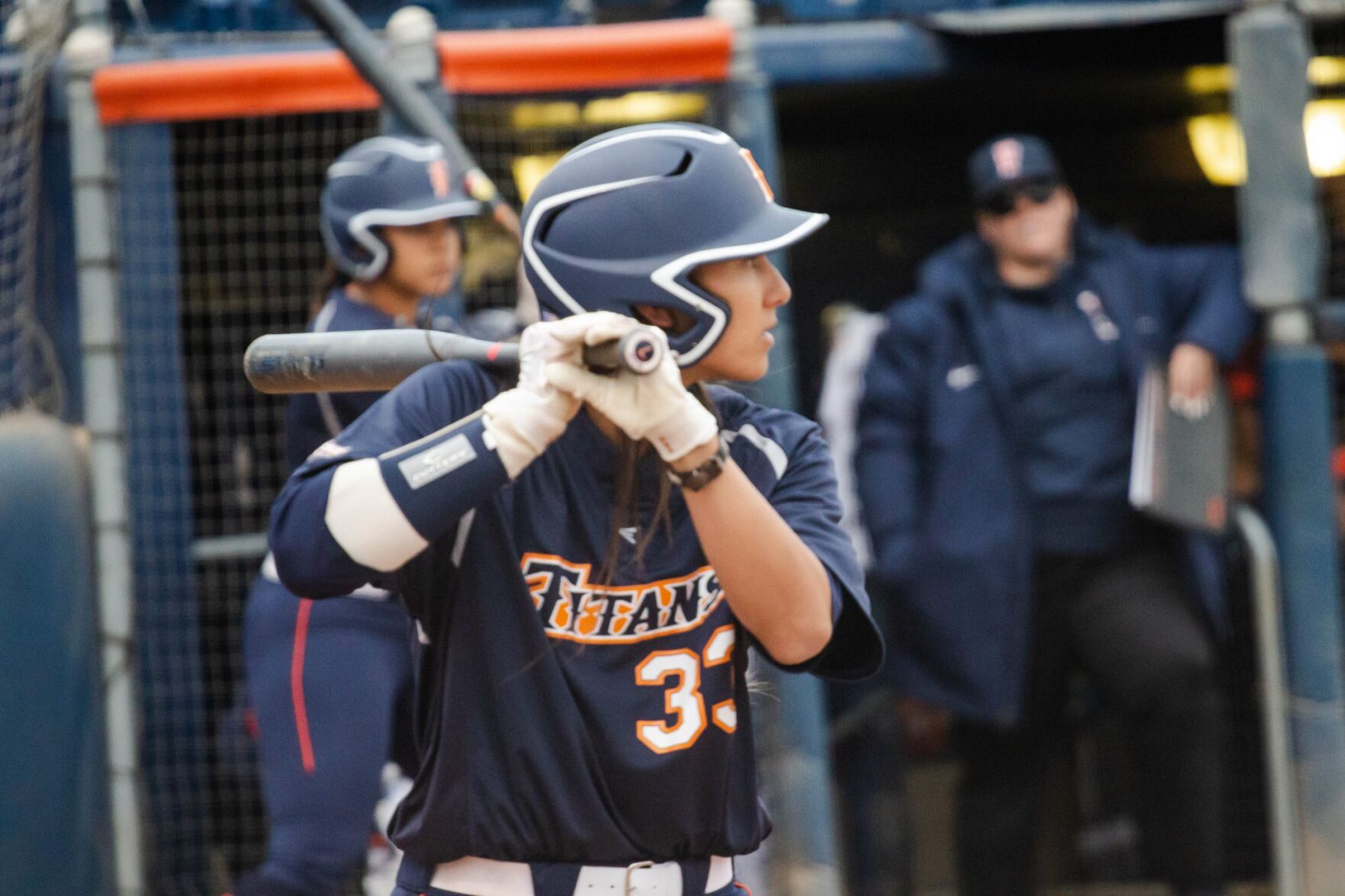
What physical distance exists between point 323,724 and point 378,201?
3.87 ft

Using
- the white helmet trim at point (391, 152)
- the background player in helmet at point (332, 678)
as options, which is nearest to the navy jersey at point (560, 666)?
the background player in helmet at point (332, 678)

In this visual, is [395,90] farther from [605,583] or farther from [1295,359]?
[1295,359]

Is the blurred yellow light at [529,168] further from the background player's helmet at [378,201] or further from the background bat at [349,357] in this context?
the background bat at [349,357]

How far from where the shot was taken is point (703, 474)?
1713 millimetres

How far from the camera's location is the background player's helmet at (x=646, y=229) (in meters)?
1.83

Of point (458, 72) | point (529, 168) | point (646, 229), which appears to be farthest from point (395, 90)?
point (646, 229)

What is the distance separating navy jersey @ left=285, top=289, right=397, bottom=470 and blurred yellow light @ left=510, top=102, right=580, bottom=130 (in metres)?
1.61

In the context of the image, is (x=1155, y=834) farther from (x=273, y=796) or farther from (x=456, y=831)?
(x=456, y=831)

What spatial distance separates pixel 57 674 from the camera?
12.4 ft

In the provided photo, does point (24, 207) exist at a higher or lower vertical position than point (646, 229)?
higher

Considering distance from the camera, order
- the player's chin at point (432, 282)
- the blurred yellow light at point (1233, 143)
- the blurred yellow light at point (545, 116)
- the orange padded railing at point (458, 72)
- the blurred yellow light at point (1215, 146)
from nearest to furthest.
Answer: the player's chin at point (432, 282) < the orange padded railing at point (458, 72) < the blurred yellow light at point (545, 116) < the blurred yellow light at point (1233, 143) < the blurred yellow light at point (1215, 146)

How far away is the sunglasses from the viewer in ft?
14.5

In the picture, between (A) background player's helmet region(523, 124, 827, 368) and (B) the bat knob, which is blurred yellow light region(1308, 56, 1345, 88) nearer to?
(A) background player's helmet region(523, 124, 827, 368)

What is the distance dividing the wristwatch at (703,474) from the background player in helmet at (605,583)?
0.03 metres
